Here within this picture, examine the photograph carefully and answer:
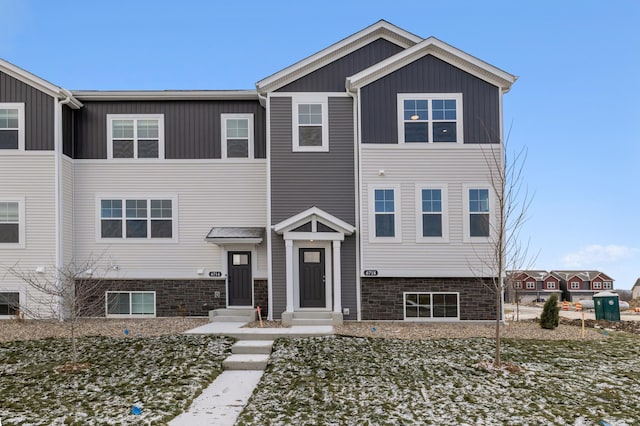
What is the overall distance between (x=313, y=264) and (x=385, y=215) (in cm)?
260

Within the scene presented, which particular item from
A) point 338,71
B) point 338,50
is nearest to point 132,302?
point 338,71

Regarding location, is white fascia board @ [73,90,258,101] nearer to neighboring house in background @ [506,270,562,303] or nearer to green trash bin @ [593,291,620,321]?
green trash bin @ [593,291,620,321]

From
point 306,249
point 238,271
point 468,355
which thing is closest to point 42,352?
point 238,271

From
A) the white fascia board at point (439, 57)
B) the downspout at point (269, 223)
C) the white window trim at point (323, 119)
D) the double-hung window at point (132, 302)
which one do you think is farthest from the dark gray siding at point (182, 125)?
the double-hung window at point (132, 302)

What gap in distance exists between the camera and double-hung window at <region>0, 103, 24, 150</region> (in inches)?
548

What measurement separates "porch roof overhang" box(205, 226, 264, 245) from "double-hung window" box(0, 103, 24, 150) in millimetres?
6463

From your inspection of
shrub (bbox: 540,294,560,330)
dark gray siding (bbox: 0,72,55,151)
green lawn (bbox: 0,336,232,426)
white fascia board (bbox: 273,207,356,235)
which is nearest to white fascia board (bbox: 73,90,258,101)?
dark gray siding (bbox: 0,72,55,151)

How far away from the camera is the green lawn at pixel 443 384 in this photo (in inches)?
240

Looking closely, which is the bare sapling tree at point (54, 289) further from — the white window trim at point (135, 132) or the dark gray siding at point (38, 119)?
the dark gray siding at point (38, 119)

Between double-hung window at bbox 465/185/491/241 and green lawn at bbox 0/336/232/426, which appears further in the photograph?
double-hung window at bbox 465/185/491/241

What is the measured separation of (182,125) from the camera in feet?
48.1

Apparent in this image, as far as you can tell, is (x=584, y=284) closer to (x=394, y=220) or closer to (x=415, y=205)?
(x=415, y=205)

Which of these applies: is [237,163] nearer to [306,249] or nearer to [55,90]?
[306,249]

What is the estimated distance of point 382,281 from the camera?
13.2 metres
